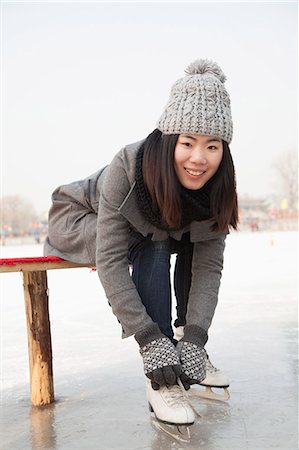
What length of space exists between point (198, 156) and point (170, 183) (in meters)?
0.09

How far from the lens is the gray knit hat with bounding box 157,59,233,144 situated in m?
1.42

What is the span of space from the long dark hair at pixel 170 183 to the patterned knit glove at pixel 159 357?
279 mm

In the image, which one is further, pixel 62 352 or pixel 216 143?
Answer: pixel 62 352

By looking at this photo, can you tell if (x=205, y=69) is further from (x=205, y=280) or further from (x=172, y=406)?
(x=172, y=406)

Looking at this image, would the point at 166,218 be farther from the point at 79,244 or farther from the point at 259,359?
the point at 259,359

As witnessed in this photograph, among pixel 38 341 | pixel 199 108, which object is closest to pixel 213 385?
pixel 38 341

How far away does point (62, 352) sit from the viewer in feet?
8.22

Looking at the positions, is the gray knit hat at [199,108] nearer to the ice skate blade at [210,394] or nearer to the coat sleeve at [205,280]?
the coat sleeve at [205,280]

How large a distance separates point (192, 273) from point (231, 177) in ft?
0.97

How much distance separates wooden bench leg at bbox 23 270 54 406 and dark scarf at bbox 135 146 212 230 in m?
0.51

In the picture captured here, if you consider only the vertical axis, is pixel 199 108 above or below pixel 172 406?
above

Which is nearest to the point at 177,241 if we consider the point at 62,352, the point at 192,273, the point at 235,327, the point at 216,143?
the point at 192,273

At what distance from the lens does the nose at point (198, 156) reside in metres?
1.43

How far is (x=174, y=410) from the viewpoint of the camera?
139 cm
